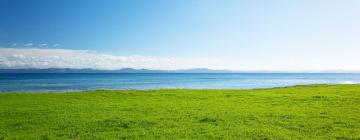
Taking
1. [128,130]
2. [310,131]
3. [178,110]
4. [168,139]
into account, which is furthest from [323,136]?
[178,110]

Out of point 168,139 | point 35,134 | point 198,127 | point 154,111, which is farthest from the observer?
point 154,111

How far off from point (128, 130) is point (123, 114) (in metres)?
5.76

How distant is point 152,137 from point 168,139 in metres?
0.94

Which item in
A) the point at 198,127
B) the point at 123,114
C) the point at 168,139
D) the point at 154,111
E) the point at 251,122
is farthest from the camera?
the point at 154,111

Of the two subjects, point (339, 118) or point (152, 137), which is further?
point (339, 118)

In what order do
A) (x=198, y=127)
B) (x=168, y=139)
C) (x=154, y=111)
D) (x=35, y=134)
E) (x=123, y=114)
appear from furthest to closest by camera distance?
(x=154, y=111) → (x=123, y=114) → (x=198, y=127) → (x=35, y=134) → (x=168, y=139)

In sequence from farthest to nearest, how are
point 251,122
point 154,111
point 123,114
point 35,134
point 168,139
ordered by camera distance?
point 154,111 → point 123,114 → point 251,122 → point 35,134 → point 168,139

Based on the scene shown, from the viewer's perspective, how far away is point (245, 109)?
28422 mm

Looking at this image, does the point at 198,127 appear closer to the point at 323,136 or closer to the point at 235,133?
the point at 235,133

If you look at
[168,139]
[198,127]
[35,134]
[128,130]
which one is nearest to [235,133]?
[198,127]

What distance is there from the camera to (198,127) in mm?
20422

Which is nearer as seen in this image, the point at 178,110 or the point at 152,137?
the point at 152,137

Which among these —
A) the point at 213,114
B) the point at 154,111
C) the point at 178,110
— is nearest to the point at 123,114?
the point at 154,111

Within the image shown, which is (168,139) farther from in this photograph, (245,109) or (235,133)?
(245,109)
